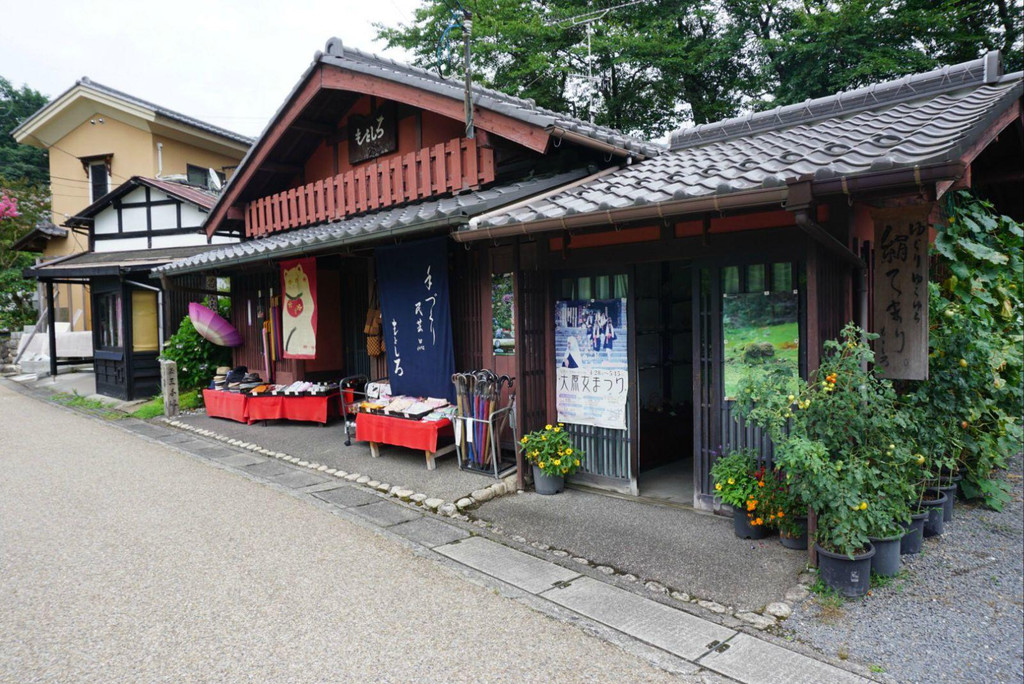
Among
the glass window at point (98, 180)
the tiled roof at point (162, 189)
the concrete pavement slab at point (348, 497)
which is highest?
the glass window at point (98, 180)

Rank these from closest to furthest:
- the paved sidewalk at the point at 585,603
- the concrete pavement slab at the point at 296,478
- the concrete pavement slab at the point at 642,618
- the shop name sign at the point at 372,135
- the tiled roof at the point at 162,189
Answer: the paved sidewalk at the point at 585,603 → the concrete pavement slab at the point at 642,618 → the concrete pavement slab at the point at 296,478 → the shop name sign at the point at 372,135 → the tiled roof at the point at 162,189

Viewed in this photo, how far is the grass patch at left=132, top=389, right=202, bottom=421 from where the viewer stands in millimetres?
12634

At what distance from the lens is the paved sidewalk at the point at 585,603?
3.70 m

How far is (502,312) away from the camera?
8.16m

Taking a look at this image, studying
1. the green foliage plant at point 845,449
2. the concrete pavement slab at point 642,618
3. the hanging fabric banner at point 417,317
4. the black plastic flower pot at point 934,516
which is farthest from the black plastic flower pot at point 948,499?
the hanging fabric banner at point 417,317

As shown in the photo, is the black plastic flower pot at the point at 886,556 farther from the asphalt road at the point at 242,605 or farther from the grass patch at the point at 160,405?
the grass patch at the point at 160,405

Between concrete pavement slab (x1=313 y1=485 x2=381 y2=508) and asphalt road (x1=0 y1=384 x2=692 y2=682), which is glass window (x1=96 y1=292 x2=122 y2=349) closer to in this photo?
asphalt road (x1=0 y1=384 x2=692 y2=682)

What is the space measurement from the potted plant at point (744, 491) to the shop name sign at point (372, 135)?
7348 mm

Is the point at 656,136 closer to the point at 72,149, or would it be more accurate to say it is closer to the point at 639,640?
the point at 639,640

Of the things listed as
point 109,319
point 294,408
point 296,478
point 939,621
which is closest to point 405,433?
point 296,478

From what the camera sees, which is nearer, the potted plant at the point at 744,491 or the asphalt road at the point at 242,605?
the asphalt road at the point at 242,605

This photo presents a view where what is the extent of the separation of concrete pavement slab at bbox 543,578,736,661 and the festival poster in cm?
227

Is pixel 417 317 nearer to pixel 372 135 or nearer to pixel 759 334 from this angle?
pixel 372 135

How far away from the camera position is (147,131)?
21.3m
